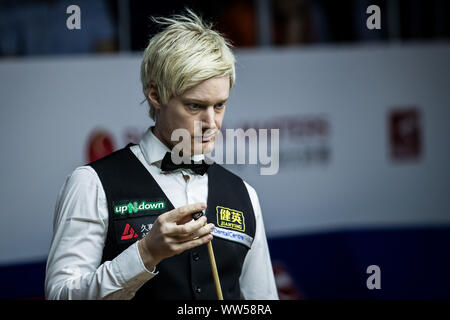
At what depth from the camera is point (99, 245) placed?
1.80 m

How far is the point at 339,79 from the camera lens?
16.8 ft

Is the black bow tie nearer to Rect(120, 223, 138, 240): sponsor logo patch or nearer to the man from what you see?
the man

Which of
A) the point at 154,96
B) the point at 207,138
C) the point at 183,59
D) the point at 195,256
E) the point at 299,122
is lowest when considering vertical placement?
the point at 195,256

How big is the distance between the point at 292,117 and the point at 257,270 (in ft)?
9.49

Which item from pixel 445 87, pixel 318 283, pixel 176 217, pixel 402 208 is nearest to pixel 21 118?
pixel 318 283

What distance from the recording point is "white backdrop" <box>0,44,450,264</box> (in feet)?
13.0

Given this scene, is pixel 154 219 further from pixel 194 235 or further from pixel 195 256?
pixel 194 235

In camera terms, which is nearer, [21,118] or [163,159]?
[163,159]

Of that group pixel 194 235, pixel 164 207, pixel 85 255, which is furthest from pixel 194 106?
pixel 85 255

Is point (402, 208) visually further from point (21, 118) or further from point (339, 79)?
point (21, 118)

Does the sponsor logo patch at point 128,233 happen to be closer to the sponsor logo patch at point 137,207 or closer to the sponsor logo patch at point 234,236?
the sponsor logo patch at point 137,207

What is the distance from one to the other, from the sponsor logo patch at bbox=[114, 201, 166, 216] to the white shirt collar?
0.45 feet

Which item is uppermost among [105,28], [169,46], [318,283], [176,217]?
[105,28]

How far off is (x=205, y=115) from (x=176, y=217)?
382mm
